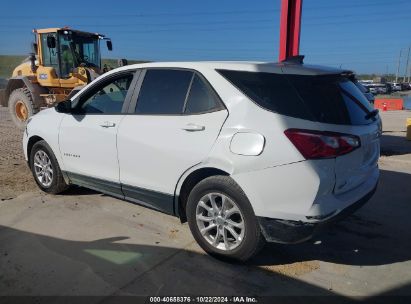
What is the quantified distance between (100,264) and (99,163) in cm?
135

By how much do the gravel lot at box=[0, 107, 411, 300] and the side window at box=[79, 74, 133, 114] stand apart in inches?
48.8

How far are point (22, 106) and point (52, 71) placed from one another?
1.56 meters

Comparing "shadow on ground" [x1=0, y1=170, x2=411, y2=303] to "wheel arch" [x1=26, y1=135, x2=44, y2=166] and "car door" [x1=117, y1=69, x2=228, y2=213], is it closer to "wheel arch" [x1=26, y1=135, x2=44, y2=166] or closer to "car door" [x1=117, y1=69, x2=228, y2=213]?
"car door" [x1=117, y1=69, x2=228, y2=213]

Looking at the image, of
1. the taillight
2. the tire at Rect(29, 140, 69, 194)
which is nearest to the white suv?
the taillight

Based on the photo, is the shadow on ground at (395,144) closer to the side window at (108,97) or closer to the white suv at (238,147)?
the white suv at (238,147)

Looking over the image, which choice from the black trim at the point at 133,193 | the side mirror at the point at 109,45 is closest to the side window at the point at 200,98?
the black trim at the point at 133,193

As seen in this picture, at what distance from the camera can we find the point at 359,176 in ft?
11.8

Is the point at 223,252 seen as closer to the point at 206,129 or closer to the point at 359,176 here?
the point at 206,129

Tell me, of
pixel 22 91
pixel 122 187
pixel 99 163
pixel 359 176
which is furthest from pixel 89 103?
pixel 22 91

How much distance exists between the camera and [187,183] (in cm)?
385

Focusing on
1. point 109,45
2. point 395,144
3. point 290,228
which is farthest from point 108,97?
point 109,45

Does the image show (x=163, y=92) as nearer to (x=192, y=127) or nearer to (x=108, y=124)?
(x=192, y=127)

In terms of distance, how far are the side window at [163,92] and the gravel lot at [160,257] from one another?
4.33 ft

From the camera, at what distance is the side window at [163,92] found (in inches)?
155
